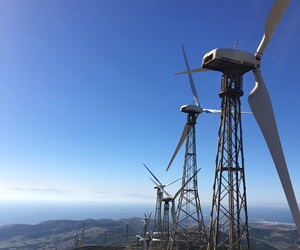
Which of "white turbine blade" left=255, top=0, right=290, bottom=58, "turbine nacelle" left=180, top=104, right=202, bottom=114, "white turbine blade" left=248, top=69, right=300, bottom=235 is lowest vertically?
"white turbine blade" left=248, top=69, right=300, bottom=235

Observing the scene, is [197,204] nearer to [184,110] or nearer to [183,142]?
[183,142]

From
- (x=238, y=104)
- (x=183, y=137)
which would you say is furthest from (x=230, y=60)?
(x=183, y=137)

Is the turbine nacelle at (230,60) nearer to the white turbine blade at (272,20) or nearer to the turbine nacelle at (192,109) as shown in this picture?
the white turbine blade at (272,20)

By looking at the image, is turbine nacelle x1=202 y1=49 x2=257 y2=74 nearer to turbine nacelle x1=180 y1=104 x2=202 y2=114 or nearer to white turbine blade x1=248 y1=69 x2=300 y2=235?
white turbine blade x1=248 y1=69 x2=300 y2=235

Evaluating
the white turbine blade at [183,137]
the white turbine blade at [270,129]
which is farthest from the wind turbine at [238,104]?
the white turbine blade at [183,137]

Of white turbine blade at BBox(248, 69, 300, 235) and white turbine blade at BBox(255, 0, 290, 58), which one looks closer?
white turbine blade at BBox(248, 69, 300, 235)

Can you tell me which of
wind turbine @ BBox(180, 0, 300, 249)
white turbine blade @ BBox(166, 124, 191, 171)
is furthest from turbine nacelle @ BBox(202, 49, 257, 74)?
white turbine blade @ BBox(166, 124, 191, 171)
